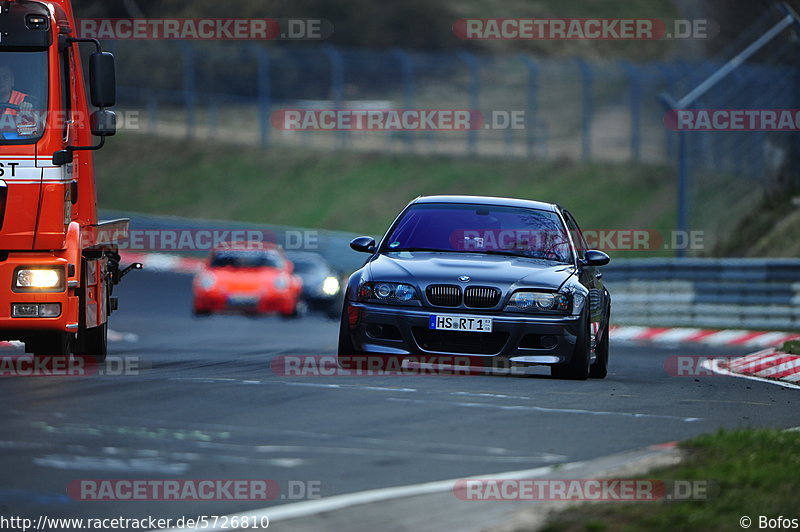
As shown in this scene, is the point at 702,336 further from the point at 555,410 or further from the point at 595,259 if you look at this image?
the point at 555,410

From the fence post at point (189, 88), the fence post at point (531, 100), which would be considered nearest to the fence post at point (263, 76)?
the fence post at point (189, 88)

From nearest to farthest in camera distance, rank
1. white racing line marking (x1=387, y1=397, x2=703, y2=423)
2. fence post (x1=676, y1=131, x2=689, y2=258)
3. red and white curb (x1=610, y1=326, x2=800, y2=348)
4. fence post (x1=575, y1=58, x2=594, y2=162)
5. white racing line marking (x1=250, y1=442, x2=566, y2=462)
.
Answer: white racing line marking (x1=250, y1=442, x2=566, y2=462), white racing line marking (x1=387, y1=397, x2=703, y2=423), red and white curb (x1=610, y1=326, x2=800, y2=348), fence post (x1=676, y1=131, x2=689, y2=258), fence post (x1=575, y1=58, x2=594, y2=162)

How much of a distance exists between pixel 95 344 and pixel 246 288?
13.1m

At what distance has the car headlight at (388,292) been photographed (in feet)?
41.1

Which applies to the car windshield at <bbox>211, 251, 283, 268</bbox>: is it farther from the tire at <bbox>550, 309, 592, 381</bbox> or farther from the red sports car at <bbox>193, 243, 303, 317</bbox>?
the tire at <bbox>550, 309, 592, 381</bbox>

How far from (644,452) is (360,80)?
37.8 meters

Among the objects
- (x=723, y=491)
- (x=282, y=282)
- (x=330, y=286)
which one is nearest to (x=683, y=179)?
(x=330, y=286)

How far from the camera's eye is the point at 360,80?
45.7 m

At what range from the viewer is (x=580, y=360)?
41.6 ft

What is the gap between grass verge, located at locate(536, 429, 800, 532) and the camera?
646cm

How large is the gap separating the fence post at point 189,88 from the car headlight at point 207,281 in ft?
68.9

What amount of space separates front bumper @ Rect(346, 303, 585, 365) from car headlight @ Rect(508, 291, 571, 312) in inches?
3.2

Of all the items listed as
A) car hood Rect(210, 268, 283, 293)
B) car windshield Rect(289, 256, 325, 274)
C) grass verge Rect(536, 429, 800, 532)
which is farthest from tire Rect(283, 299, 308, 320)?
grass verge Rect(536, 429, 800, 532)

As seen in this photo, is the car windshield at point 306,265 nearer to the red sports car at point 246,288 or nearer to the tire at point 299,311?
the tire at point 299,311
